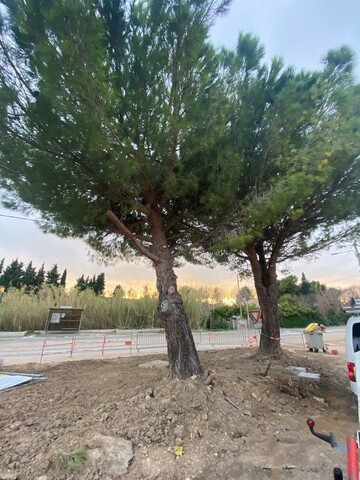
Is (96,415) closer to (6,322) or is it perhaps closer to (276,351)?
(276,351)

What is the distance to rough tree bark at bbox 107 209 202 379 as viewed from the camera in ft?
14.7

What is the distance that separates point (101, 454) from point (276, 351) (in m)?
5.56

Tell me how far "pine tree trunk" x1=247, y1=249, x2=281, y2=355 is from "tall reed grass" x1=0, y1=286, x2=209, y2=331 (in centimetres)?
1379

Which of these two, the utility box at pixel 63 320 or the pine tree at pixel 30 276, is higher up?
the pine tree at pixel 30 276

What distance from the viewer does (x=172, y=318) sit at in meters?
4.65

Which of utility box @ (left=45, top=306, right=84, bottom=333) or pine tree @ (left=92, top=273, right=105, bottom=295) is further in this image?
pine tree @ (left=92, top=273, right=105, bottom=295)

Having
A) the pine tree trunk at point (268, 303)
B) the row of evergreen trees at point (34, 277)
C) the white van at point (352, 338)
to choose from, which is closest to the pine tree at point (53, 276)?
the row of evergreen trees at point (34, 277)

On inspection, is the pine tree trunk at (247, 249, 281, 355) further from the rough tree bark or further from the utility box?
the utility box

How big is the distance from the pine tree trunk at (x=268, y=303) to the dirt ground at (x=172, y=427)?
6.48 feet

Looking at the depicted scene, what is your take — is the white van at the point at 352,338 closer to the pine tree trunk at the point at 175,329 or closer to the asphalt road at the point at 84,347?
the pine tree trunk at the point at 175,329

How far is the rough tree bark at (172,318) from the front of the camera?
4.47 m

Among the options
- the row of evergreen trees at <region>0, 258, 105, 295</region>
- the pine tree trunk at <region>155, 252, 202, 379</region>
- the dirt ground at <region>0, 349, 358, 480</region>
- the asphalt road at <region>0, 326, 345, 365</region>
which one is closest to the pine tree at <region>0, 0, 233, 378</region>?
the pine tree trunk at <region>155, 252, 202, 379</region>

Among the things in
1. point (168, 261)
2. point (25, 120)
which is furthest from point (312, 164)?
point (25, 120)

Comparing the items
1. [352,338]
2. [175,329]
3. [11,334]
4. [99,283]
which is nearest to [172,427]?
[175,329]
